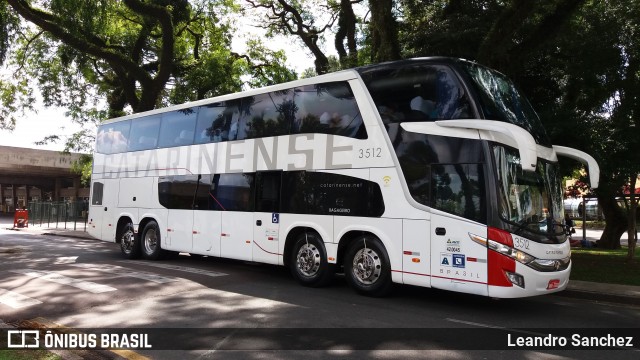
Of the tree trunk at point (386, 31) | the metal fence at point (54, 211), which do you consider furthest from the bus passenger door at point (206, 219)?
the metal fence at point (54, 211)

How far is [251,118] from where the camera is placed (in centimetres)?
1097

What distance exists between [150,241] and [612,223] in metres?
17.7

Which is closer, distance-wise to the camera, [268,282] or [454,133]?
[454,133]

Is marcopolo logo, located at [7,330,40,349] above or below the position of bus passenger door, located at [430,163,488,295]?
below

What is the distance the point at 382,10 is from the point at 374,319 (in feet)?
32.2

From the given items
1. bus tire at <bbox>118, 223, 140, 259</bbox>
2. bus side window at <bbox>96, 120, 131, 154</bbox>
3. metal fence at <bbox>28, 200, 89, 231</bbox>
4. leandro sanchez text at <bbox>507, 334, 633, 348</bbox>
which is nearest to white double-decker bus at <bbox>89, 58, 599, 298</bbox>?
leandro sanchez text at <bbox>507, 334, 633, 348</bbox>

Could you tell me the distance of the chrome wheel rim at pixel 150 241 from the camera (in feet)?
44.5

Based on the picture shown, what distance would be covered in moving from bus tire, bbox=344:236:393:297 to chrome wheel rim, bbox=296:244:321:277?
28.8 inches

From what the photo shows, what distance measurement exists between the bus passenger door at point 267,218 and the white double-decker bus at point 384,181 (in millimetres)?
33

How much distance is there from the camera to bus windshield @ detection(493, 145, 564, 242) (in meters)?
7.11

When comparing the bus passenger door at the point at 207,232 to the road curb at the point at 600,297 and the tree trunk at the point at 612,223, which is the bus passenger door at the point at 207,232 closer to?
the road curb at the point at 600,297

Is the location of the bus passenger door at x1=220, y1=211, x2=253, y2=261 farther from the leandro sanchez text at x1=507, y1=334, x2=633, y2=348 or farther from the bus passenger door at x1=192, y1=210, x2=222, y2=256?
the leandro sanchez text at x1=507, y1=334, x2=633, y2=348

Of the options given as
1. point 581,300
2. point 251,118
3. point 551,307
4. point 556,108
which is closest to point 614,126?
point 556,108

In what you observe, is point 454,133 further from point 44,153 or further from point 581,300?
point 44,153
